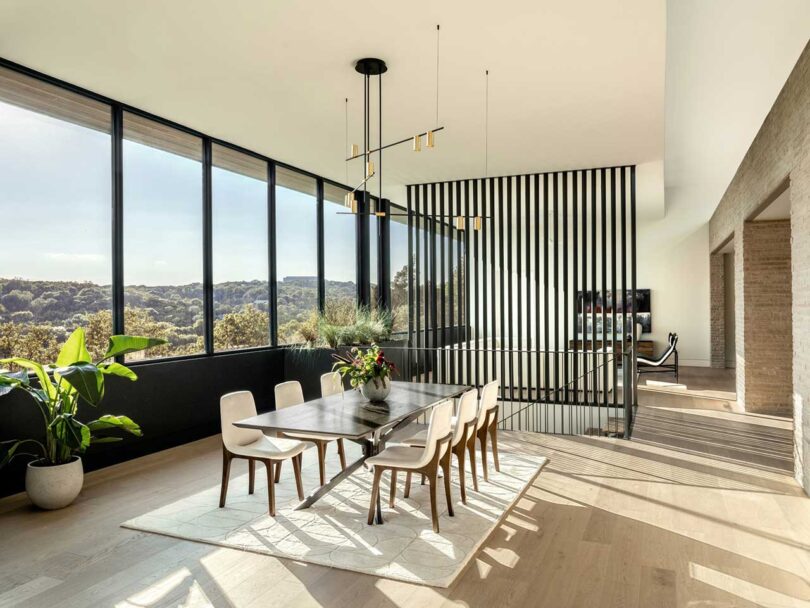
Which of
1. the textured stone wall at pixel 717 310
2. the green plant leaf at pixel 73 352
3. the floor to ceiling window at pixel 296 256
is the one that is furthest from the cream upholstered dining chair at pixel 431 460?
the textured stone wall at pixel 717 310

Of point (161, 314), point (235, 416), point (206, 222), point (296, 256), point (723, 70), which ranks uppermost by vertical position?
point (723, 70)

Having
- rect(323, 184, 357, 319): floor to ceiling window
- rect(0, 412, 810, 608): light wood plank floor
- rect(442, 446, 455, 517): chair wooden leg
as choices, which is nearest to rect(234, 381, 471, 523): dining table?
rect(442, 446, 455, 517): chair wooden leg

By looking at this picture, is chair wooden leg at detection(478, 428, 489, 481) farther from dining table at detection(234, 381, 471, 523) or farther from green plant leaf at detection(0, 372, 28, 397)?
green plant leaf at detection(0, 372, 28, 397)

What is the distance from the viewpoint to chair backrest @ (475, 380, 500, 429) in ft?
15.9

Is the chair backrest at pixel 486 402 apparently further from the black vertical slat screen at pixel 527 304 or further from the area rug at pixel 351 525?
the black vertical slat screen at pixel 527 304

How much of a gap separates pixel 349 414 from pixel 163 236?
10.4 feet

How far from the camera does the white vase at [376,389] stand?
4695 millimetres

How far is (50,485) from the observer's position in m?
4.24

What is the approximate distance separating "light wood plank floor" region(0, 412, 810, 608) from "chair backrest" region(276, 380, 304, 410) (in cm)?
83

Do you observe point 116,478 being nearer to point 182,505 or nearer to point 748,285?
point 182,505

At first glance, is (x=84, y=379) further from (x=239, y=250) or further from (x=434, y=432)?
(x=239, y=250)

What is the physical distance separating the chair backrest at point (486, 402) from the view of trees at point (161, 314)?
3318 millimetres

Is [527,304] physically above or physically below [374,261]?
below

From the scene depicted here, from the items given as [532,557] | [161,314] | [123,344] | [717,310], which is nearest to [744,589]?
[532,557]
